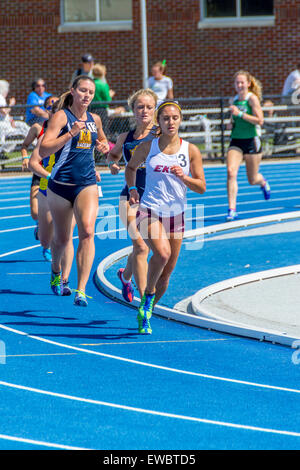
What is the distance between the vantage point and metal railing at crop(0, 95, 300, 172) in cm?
2194

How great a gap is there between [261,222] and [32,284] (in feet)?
17.0

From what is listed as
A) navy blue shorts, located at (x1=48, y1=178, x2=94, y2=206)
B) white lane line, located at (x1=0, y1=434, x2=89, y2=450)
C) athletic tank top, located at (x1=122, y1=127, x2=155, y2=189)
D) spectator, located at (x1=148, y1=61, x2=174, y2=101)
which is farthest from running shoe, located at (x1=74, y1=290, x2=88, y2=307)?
spectator, located at (x1=148, y1=61, x2=174, y2=101)

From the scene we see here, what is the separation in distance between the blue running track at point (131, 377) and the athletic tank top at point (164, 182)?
111 cm

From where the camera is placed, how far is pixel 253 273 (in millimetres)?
10320

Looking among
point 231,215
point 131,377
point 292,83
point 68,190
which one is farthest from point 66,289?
point 292,83

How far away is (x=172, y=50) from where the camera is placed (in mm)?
28828

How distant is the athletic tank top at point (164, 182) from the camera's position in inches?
313

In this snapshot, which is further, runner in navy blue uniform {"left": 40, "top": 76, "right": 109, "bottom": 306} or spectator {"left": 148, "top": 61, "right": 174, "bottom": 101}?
spectator {"left": 148, "top": 61, "right": 174, "bottom": 101}

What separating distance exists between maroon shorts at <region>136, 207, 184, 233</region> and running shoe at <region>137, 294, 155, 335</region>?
0.60 m

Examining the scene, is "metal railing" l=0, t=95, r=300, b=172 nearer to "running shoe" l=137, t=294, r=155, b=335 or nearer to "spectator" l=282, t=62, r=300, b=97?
"spectator" l=282, t=62, r=300, b=97

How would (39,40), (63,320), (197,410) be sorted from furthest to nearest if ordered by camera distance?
1. (39,40)
2. (63,320)
3. (197,410)

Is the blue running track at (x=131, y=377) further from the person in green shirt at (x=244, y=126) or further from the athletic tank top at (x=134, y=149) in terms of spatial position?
the person in green shirt at (x=244, y=126)
